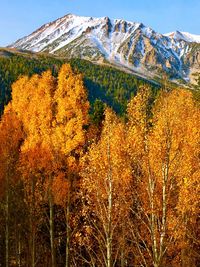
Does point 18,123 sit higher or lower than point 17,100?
lower

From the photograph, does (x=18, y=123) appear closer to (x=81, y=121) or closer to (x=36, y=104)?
(x=36, y=104)

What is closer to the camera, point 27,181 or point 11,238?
point 27,181

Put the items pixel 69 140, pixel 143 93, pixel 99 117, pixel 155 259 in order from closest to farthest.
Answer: pixel 155 259
pixel 143 93
pixel 69 140
pixel 99 117

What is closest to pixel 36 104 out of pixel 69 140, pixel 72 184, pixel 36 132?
pixel 36 132

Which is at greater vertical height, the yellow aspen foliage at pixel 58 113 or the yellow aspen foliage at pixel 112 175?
the yellow aspen foliage at pixel 58 113

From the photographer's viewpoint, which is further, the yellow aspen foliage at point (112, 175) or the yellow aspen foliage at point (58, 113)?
the yellow aspen foliage at point (58, 113)

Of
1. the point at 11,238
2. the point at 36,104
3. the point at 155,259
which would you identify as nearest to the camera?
the point at 155,259

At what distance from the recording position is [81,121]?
31.5m

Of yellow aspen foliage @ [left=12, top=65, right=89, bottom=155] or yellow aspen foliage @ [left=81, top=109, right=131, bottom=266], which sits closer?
yellow aspen foliage @ [left=81, top=109, right=131, bottom=266]

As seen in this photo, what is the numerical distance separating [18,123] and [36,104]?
2.76 metres

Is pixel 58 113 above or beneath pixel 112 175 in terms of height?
above

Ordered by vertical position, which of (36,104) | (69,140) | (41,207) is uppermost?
(36,104)

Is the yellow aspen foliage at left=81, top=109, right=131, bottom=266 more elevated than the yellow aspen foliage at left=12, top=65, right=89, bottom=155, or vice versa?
the yellow aspen foliage at left=12, top=65, right=89, bottom=155

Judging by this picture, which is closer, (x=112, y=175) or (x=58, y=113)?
(x=112, y=175)
